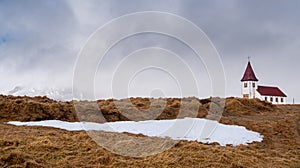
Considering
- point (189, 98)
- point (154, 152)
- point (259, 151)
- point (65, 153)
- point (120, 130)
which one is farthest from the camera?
point (189, 98)

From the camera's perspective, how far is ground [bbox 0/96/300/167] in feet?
28.1

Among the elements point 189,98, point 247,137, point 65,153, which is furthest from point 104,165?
point 189,98

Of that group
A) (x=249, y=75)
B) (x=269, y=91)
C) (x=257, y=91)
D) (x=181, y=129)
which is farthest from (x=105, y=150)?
(x=269, y=91)

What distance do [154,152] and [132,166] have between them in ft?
4.29

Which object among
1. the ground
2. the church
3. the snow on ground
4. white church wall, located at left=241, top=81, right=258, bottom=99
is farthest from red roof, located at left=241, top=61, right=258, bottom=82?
the snow on ground

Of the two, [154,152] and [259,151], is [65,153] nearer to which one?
[154,152]

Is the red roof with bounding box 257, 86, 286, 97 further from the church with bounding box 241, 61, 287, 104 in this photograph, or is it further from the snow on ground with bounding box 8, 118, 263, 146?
the snow on ground with bounding box 8, 118, 263, 146

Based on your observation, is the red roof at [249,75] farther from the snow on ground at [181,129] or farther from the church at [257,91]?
the snow on ground at [181,129]

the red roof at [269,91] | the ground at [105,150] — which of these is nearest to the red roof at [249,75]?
the red roof at [269,91]

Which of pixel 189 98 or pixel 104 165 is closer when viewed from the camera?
pixel 104 165

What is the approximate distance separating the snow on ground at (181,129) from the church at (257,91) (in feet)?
138

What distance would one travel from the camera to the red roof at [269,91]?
54.3m

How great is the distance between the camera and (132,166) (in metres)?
8.38

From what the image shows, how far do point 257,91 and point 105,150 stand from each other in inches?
1917
